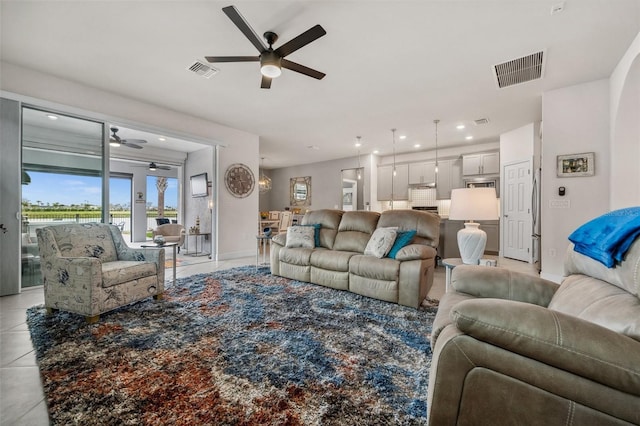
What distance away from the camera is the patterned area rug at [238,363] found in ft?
4.28

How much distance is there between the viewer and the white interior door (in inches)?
210

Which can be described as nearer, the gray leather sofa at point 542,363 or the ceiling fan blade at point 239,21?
the gray leather sofa at point 542,363

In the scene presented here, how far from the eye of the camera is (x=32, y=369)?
5.49 ft

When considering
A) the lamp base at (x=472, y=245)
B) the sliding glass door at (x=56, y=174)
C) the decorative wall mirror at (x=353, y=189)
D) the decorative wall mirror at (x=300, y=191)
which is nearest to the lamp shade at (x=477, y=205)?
the lamp base at (x=472, y=245)

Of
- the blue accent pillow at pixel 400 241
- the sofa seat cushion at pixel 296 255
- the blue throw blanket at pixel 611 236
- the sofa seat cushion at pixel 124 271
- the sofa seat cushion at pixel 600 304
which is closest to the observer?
the sofa seat cushion at pixel 600 304

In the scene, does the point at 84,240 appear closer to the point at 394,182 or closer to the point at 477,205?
the point at 477,205

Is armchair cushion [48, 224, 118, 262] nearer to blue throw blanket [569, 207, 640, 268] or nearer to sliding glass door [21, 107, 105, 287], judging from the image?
sliding glass door [21, 107, 105, 287]

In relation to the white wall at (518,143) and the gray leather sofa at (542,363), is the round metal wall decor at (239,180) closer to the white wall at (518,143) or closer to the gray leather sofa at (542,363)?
the gray leather sofa at (542,363)

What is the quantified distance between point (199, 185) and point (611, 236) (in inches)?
279

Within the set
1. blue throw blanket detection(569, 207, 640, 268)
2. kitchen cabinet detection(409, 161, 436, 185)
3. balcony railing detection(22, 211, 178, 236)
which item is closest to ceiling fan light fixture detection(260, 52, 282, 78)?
blue throw blanket detection(569, 207, 640, 268)

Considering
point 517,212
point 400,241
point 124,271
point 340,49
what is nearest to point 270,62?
point 340,49

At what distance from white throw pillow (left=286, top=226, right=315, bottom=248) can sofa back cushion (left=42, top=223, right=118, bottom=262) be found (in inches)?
81.2

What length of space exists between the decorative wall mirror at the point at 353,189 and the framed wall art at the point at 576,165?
488cm

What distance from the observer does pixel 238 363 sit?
1.72 meters
